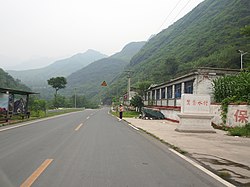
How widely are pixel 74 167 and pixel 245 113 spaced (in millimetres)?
12402

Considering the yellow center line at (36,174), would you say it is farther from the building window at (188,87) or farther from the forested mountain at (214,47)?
the forested mountain at (214,47)

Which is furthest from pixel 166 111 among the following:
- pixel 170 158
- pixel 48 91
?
pixel 48 91

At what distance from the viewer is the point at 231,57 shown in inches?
2281

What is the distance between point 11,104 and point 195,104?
18215 mm

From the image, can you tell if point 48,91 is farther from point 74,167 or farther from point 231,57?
point 74,167

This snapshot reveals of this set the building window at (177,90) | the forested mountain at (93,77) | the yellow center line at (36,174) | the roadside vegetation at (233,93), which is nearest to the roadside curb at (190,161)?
the yellow center line at (36,174)

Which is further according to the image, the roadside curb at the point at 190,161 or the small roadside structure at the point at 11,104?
the small roadside structure at the point at 11,104

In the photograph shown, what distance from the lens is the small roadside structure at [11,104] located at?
2367cm

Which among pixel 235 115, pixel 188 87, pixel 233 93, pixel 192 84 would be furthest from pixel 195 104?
pixel 188 87

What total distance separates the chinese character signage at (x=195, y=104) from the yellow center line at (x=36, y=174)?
11.1m

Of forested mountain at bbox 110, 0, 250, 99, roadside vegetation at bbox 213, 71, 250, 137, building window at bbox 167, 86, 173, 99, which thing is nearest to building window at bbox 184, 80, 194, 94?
roadside vegetation at bbox 213, 71, 250, 137

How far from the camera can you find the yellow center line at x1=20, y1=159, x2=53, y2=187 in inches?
208

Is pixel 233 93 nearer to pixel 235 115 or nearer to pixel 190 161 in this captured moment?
pixel 235 115

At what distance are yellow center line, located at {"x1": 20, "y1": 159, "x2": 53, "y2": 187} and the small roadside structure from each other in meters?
15.6
